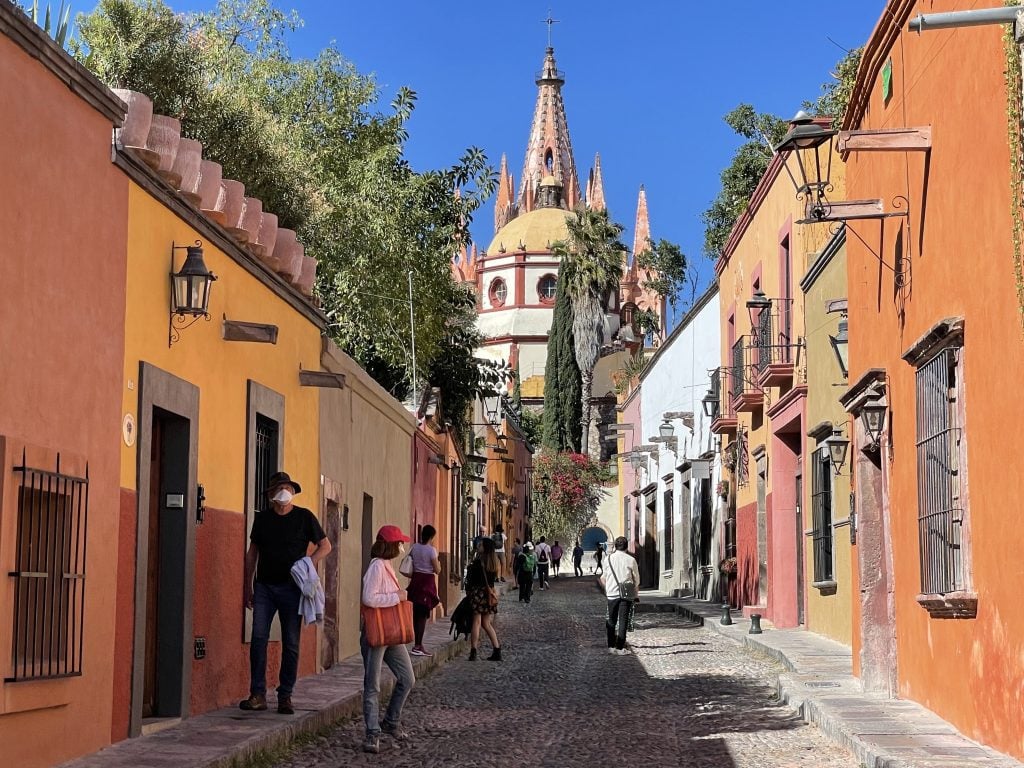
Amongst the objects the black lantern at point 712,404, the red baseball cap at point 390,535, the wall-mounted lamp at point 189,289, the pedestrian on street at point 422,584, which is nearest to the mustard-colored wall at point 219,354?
the wall-mounted lamp at point 189,289

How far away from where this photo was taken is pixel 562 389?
3059 inches

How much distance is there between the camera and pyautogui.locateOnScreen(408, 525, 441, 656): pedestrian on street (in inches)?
661

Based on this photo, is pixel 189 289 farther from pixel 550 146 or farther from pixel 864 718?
pixel 550 146

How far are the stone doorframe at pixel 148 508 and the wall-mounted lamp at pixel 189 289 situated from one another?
17.0 inches

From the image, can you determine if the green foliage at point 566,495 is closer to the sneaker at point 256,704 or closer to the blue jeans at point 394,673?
the sneaker at point 256,704

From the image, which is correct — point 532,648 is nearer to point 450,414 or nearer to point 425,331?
point 425,331

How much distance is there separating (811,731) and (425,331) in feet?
51.0

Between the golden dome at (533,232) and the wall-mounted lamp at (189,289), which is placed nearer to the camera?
the wall-mounted lamp at (189,289)

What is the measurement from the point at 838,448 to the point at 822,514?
9.31 ft

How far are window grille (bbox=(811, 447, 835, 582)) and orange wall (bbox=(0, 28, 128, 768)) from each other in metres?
12.2

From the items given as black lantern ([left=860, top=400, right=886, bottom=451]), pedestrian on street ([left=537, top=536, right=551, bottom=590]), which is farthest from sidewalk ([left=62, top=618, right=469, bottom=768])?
pedestrian on street ([left=537, top=536, right=551, bottom=590])

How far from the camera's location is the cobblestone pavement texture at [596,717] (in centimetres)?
929

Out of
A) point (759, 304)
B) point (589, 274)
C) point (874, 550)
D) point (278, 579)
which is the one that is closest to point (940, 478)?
point (874, 550)

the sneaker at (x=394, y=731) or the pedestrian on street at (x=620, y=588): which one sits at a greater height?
the pedestrian on street at (x=620, y=588)
